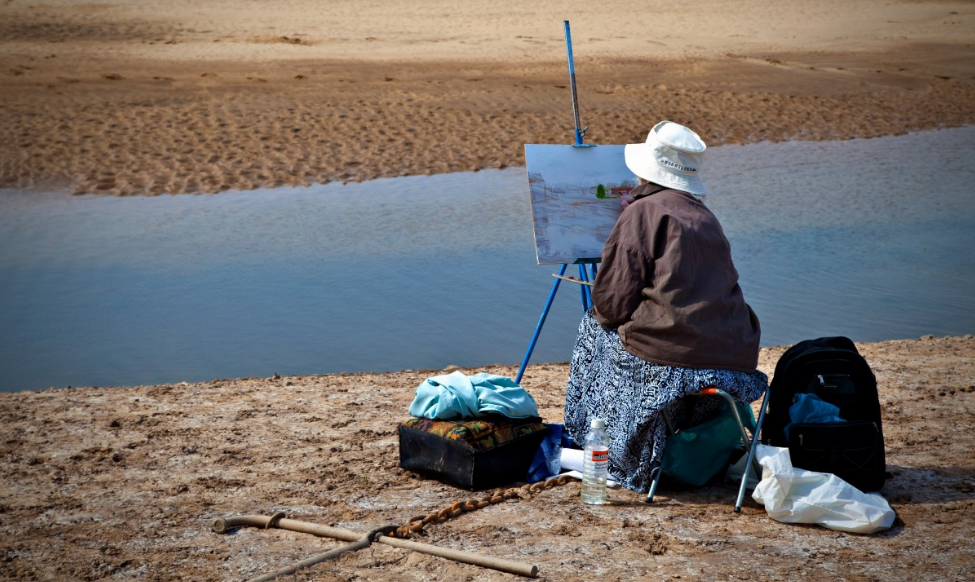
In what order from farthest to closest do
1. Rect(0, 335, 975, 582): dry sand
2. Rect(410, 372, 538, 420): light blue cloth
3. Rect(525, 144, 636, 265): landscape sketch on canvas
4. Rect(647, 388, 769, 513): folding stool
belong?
Rect(525, 144, 636, 265): landscape sketch on canvas, Rect(410, 372, 538, 420): light blue cloth, Rect(647, 388, 769, 513): folding stool, Rect(0, 335, 975, 582): dry sand

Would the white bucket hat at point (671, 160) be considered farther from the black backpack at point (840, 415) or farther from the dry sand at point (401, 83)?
the dry sand at point (401, 83)

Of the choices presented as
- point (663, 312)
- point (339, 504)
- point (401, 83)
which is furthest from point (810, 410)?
point (401, 83)

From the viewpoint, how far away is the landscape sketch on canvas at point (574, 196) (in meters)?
5.18

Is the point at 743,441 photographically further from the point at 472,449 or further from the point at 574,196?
the point at 574,196

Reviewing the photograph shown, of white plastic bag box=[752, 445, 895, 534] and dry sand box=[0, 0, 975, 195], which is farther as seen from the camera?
dry sand box=[0, 0, 975, 195]

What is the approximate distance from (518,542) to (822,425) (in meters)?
1.38

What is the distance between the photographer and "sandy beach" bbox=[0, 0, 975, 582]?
13.0 ft

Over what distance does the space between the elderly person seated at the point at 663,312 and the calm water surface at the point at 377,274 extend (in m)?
2.79

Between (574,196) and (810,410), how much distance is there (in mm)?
1572

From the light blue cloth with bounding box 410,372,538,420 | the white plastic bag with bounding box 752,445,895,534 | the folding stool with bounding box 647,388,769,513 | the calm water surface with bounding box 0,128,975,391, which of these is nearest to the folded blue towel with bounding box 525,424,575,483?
the light blue cloth with bounding box 410,372,538,420

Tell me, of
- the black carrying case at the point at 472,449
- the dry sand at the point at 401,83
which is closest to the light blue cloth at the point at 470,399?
the black carrying case at the point at 472,449

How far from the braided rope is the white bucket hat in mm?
1389

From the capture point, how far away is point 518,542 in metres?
4.01

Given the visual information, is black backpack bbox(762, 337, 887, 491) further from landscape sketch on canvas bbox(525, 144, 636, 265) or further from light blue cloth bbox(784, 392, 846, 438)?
landscape sketch on canvas bbox(525, 144, 636, 265)
